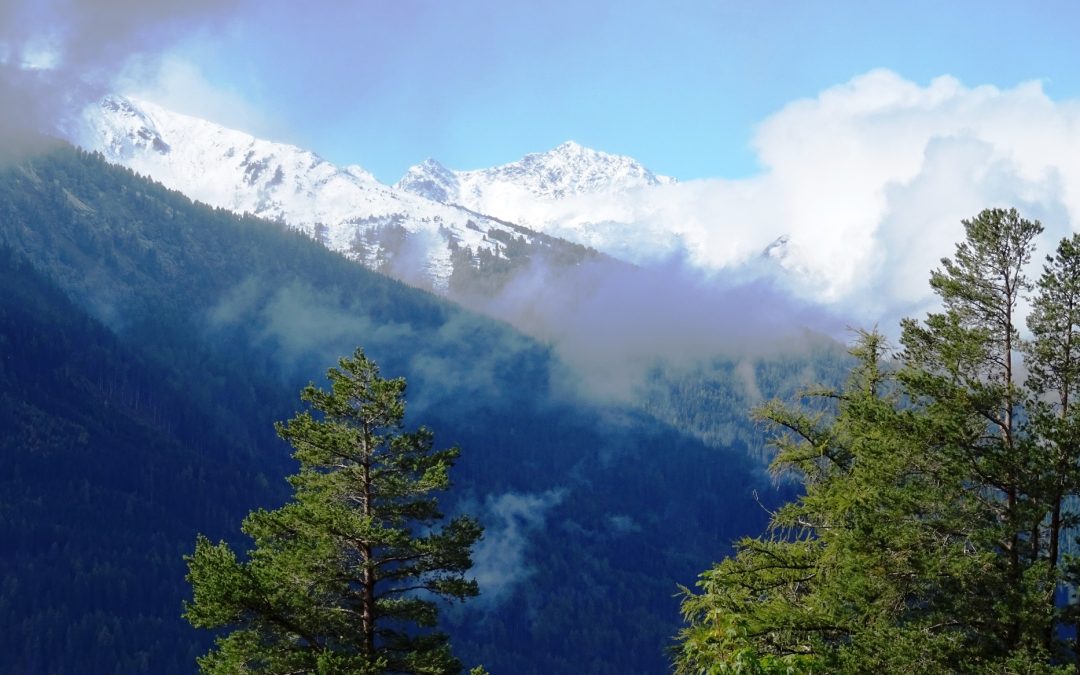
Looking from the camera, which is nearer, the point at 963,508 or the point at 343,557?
the point at 963,508

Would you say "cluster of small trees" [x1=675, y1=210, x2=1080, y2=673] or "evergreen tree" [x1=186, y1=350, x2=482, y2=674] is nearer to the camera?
"cluster of small trees" [x1=675, y1=210, x2=1080, y2=673]

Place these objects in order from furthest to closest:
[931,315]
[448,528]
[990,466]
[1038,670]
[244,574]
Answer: [448,528], [244,574], [931,315], [990,466], [1038,670]

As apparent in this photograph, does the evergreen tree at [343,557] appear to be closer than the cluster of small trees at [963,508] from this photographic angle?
No

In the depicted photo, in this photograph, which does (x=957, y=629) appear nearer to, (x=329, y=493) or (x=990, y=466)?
(x=990, y=466)

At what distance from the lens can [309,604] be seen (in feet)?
80.7

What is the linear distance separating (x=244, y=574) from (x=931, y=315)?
1691cm

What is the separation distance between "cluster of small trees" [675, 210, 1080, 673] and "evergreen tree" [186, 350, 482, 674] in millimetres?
8205

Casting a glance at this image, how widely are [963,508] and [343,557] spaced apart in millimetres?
15085

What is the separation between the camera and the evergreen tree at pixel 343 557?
2412 centimetres

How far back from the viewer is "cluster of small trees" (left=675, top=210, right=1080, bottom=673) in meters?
18.7

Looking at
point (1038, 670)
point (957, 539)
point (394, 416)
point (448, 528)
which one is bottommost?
point (1038, 670)

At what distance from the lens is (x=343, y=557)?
25.7 m

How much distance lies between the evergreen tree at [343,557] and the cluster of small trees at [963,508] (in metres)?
8.21

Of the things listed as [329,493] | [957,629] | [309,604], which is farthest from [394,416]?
[957,629]
